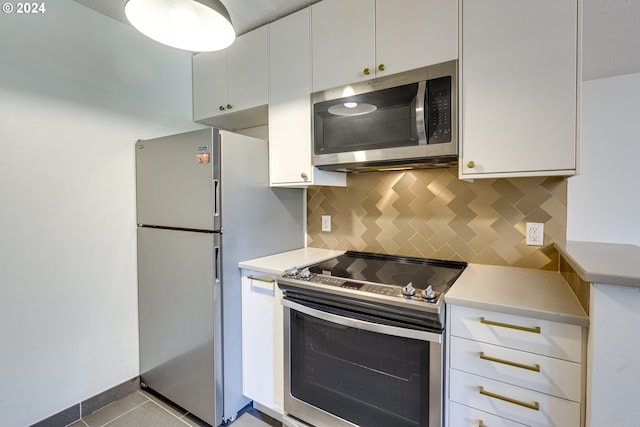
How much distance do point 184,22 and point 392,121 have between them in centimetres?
104

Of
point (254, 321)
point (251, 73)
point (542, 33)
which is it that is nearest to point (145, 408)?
point (254, 321)

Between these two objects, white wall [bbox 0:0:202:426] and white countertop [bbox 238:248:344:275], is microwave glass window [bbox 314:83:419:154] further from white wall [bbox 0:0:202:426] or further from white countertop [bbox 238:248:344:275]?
white wall [bbox 0:0:202:426]

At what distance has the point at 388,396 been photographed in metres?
1.30

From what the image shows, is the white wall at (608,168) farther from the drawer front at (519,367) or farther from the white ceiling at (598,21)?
the drawer front at (519,367)

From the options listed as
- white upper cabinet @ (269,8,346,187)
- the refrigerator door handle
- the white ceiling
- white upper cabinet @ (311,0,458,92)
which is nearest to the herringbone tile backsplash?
white upper cabinet @ (269,8,346,187)

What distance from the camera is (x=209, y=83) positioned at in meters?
2.33

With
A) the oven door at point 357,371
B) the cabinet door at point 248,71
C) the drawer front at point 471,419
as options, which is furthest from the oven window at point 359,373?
the cabinet door at point 248,71

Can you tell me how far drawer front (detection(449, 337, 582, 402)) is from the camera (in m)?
1.02

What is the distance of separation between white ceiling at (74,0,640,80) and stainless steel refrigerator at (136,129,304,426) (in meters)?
0.84

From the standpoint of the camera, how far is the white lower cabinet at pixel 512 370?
3.34ft

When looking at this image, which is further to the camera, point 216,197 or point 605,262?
point 216,197

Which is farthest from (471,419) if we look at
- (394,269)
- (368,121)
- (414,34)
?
(414,34)

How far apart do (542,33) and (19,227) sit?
8.93 ft

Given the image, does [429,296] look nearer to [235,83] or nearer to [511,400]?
[511,400]
